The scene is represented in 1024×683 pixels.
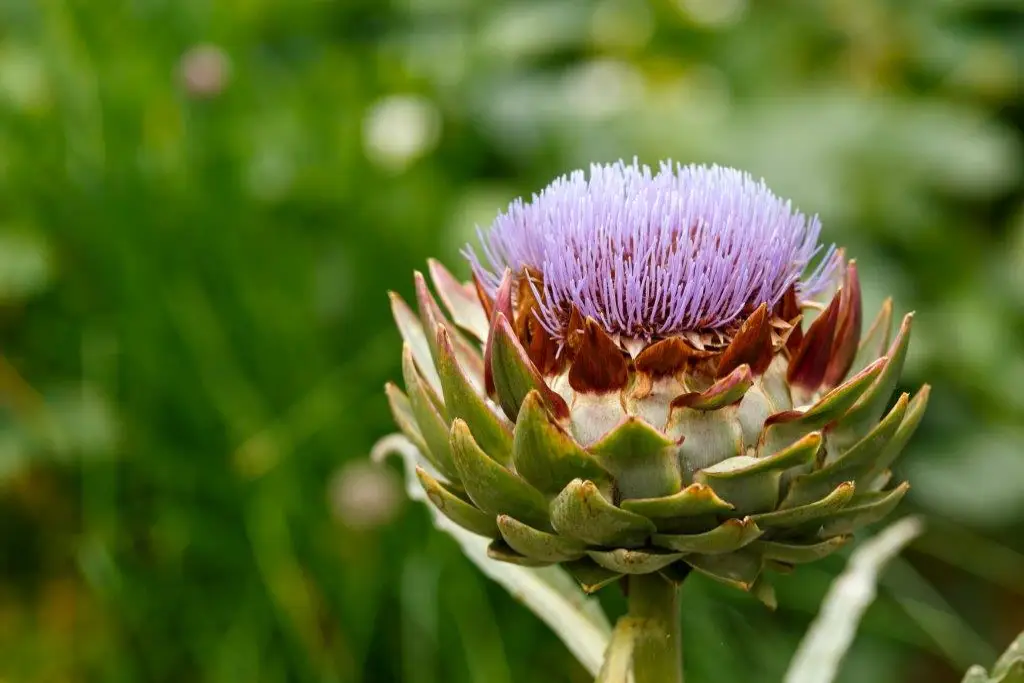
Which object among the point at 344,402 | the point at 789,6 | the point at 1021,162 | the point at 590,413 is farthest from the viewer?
the point at 789,6

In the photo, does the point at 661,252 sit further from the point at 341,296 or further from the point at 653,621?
the point at 341,296

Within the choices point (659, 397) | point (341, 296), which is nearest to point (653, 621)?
point (659, 397)

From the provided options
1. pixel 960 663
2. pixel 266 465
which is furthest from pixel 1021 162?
pixel 266 465

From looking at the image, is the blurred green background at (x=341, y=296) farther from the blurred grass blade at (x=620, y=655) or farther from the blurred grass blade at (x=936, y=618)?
the blurred grass blade at (x=620, y=655)

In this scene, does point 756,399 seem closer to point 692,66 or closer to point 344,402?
point 344,402

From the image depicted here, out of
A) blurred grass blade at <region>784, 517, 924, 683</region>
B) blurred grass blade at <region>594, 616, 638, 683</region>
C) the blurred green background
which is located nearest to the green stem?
blurred grass blade at <region>594, 616, 638, 683</region>

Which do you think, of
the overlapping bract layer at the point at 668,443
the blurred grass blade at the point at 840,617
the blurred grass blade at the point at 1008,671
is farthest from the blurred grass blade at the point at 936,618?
the overlapping bract layer at the point at 668,443
